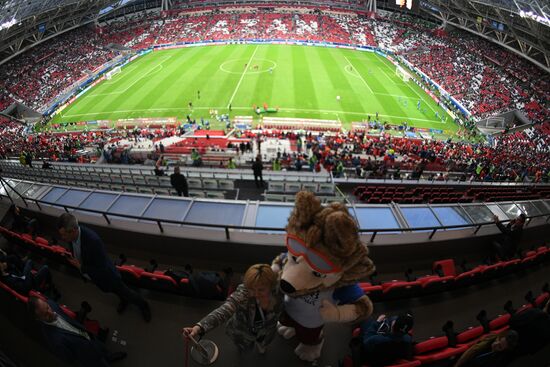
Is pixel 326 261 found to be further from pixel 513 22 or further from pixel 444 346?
pixel 513 22

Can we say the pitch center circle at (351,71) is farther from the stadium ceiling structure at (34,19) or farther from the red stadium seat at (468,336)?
the stadium ceiling structure at (34,19)

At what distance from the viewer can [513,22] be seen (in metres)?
31.8

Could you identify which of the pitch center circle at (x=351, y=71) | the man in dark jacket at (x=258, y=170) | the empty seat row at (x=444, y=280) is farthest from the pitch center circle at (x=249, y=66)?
the empty seat row at (x=444, y=280)

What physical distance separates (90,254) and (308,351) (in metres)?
3.27

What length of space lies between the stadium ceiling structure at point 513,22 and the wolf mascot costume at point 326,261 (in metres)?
33.3

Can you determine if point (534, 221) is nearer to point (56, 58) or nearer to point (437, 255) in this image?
point (437, 255)

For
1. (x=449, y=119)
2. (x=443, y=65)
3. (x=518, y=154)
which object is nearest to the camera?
(x=518, y=154)

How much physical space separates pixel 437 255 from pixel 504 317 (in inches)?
68.1

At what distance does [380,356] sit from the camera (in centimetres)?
358

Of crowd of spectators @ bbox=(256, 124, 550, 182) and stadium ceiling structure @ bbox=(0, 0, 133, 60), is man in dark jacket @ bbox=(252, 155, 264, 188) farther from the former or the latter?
stadium ceiling structure @ bbox=(0, 0, 133, 60)

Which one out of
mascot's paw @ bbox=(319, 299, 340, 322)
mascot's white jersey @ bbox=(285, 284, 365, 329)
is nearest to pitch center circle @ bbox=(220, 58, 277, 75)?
mascot's white jersey @ bbox=(285, 284, 365, 329)

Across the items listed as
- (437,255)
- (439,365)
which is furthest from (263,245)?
(437,255)

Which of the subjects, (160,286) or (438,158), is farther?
(438,158)

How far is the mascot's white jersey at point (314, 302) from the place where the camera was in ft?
10.7
